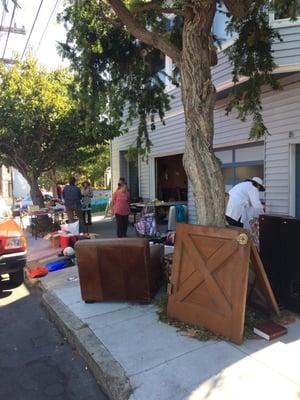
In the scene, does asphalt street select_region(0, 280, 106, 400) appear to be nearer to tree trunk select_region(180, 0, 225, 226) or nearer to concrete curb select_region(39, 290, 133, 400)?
concrete curb select_region(39, 290, 133, 400)

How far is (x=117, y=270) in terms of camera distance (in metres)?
5.16

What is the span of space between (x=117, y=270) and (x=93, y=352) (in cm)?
136

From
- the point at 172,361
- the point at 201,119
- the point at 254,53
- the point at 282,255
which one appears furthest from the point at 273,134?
the point at 172,361

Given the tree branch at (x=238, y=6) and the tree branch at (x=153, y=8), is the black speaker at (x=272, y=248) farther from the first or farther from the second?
the tree branch at (x=153, y=8)

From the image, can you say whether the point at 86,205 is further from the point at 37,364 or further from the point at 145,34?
the point at 37,364

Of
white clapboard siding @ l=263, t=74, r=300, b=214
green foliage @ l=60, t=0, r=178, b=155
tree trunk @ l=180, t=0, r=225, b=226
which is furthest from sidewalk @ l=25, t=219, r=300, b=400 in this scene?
white clapboard siding @ l=263, t=74, r=300, b=214

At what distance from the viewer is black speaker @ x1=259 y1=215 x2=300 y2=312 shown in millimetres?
4453

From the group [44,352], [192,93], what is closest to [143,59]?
[192,93]

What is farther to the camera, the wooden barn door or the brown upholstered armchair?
the brown upholstered armchair

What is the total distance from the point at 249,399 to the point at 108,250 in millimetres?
2648

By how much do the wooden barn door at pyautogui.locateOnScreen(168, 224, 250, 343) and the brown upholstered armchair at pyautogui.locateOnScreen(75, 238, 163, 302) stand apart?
0.63 meters

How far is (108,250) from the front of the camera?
5.13 m

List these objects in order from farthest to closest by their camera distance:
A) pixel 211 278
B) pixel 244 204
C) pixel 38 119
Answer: pixel 38 119 → pixel 244 204 → pixel 211 278

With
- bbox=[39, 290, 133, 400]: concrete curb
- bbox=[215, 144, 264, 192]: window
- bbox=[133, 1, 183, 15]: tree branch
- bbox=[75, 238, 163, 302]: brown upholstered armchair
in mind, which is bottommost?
bbox=[39, 290, 133, 400]: concrete curb
